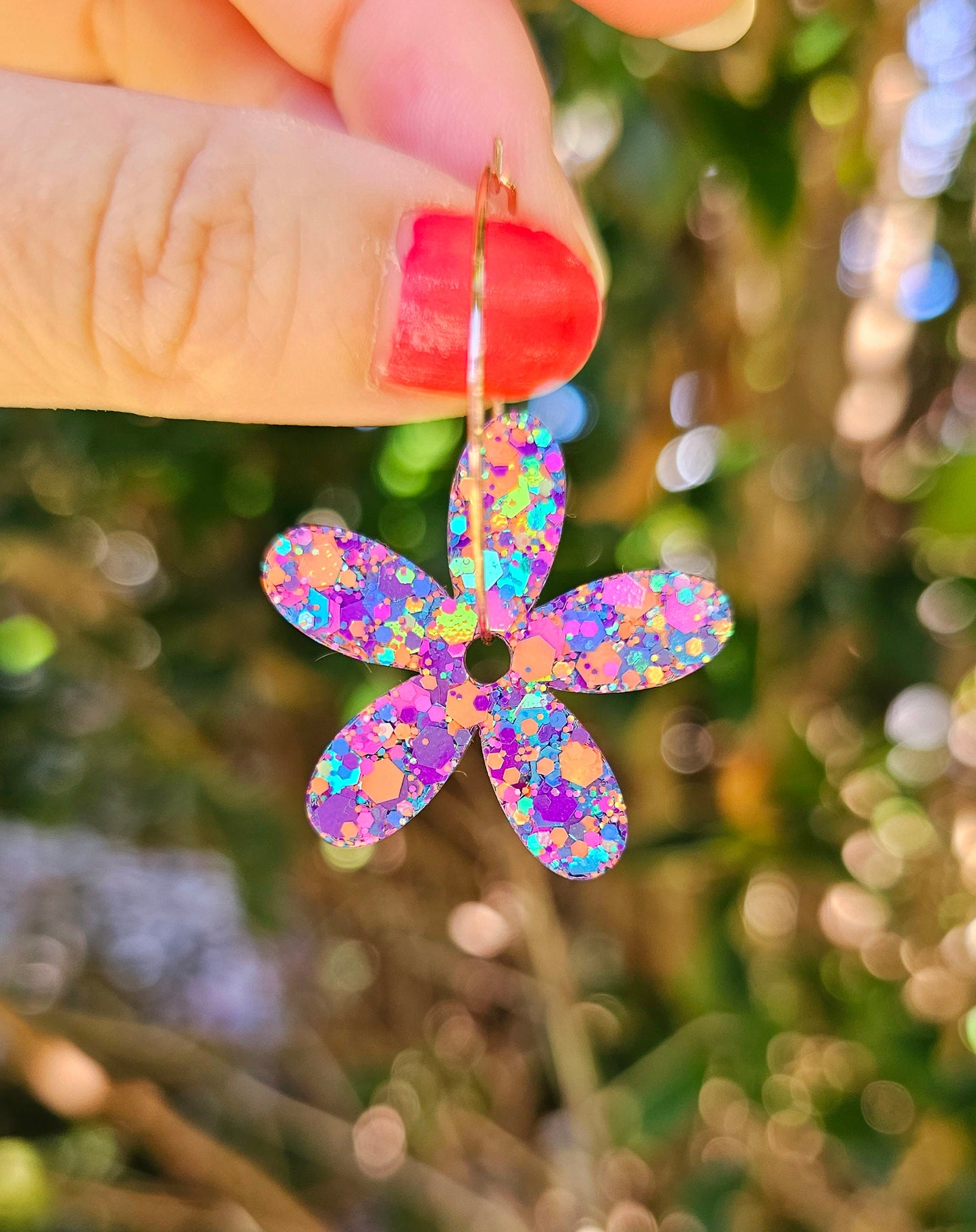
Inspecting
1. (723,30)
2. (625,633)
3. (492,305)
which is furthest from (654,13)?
(625,633)

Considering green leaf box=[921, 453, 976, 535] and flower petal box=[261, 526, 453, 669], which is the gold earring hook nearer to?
flower petal box=[261, 526, 453, 669]

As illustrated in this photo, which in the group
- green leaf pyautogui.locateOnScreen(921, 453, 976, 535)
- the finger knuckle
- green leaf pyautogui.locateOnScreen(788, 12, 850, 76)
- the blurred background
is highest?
green leaf pyautogui.locateOnScreen(788, 12, 850, 76)

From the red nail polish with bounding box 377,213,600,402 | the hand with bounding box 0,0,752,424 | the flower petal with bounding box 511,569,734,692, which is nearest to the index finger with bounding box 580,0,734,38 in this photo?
the hand with bounding box 0,0,752,424

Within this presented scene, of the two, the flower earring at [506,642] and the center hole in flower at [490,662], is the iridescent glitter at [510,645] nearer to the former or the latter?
the flower earring at [506,642]

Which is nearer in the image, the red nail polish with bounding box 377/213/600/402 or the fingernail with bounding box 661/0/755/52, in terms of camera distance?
the red nail polish with bounding box 377/213/600/402

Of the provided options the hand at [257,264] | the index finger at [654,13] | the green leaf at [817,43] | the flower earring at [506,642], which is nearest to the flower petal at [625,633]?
the flower earring at [506,642]

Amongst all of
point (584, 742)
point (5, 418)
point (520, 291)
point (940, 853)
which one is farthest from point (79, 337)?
point (940, 853)

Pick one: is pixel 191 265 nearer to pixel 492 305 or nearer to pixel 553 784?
pixel 492 305
